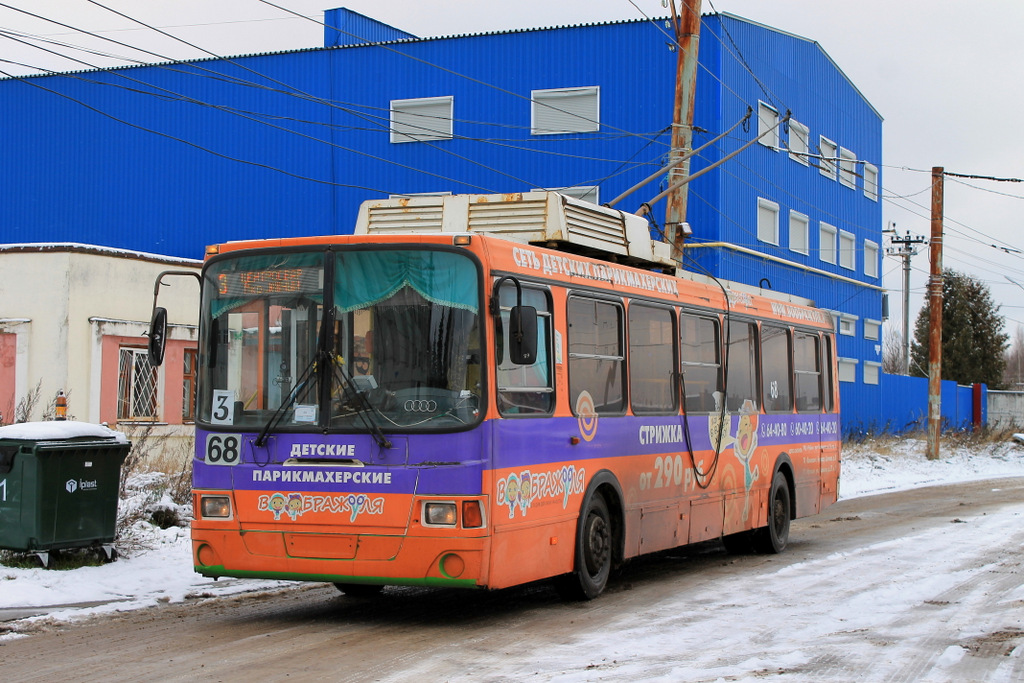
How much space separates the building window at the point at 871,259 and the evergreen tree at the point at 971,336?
800 inches

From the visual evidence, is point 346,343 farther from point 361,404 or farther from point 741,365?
point 741,365

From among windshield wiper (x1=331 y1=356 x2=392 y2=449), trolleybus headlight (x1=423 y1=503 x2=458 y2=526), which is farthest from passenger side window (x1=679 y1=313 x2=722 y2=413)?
windshield wiper (x1=331 y1=356 x2=392 y2=449)

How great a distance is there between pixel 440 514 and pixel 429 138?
27.9m

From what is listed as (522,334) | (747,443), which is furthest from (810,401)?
(522,334)

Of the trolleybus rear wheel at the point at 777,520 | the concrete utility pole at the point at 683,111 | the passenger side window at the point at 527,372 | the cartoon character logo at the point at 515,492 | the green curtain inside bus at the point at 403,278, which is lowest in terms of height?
the trolleybus rear wheel at the point at 777,520

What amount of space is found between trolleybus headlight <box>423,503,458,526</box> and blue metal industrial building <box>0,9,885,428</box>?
24424mm

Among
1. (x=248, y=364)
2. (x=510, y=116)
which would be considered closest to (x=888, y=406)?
(x=510, y=116)

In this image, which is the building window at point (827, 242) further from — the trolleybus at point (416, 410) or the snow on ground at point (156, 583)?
the trolleybus at point (416, 410)

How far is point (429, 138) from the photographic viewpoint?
35875 millimetres

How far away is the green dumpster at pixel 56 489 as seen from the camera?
10.9 m

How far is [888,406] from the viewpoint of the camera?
152 feet

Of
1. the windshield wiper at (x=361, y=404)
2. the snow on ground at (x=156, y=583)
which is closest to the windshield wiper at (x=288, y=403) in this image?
the windshield wiper at (x=361, y=404)

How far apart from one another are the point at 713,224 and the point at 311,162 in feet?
38.3

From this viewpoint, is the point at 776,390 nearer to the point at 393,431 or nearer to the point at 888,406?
the point at 393,431
